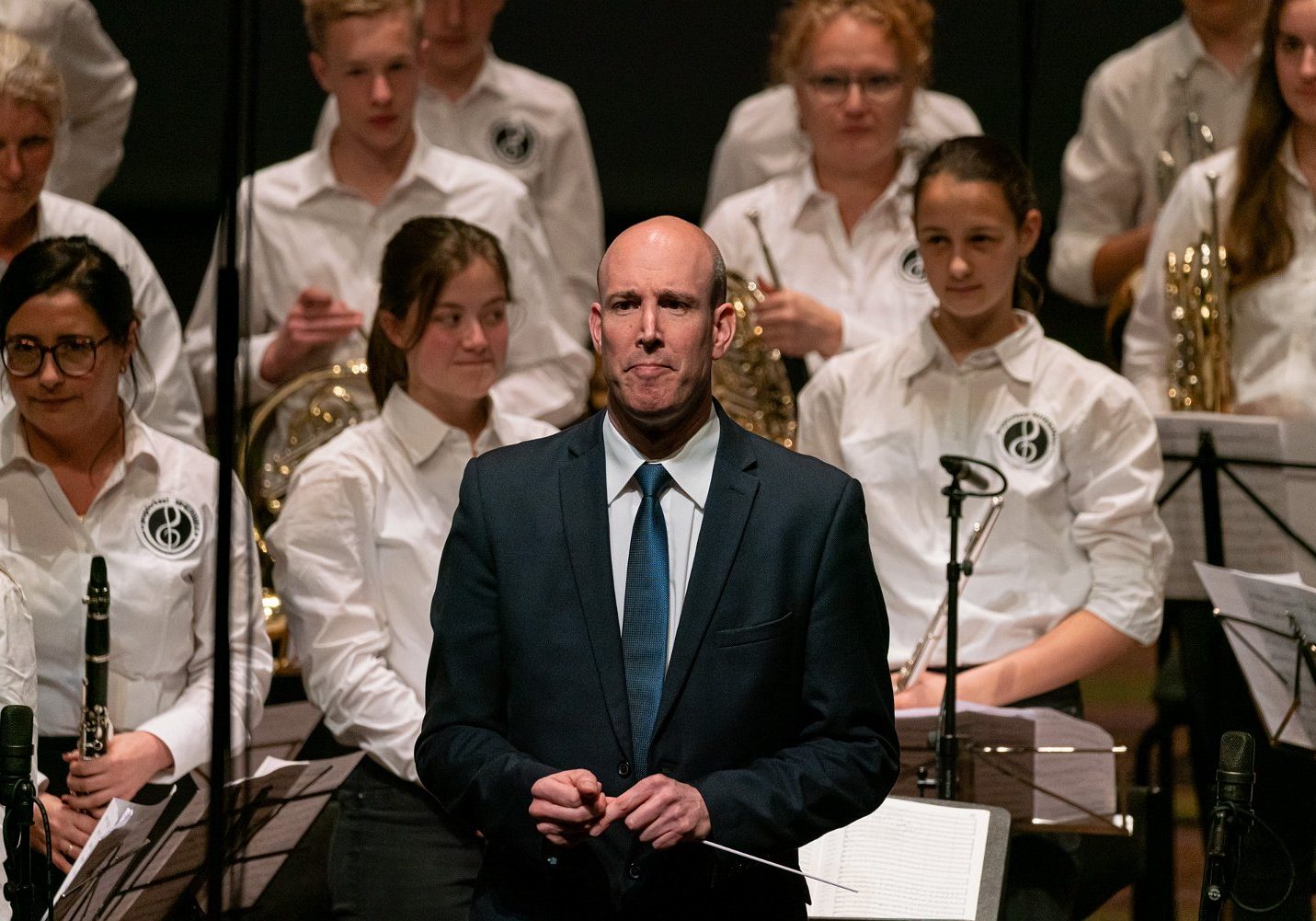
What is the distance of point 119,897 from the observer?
2387 mm

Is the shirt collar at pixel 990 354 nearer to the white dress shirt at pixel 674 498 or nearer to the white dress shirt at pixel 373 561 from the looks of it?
the white dress shirt at pixel 373 561

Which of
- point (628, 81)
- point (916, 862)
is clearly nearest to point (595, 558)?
point (916, 862)

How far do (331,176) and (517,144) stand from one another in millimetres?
608

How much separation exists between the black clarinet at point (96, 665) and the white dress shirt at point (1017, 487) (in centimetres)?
126

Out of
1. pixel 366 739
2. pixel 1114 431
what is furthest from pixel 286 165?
pixel 1114 431

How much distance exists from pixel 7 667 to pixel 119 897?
0.39 m

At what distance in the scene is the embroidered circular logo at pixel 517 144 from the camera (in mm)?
4246

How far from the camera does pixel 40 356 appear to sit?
2.81 m

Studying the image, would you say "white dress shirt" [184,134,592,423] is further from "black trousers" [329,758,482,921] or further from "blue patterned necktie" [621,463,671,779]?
"blue patterned necktie" [621,463,671,779]

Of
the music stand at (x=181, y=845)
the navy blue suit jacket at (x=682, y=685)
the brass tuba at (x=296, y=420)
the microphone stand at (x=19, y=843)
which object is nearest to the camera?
the navy blue suit jacket at (x=682, y=685)

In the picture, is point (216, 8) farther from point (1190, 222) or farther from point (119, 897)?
point (119, 897)

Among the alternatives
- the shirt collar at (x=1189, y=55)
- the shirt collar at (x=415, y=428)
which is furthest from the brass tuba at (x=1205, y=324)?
the shirt collar at (x=415, y=428)

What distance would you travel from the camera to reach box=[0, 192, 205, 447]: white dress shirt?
3064mm

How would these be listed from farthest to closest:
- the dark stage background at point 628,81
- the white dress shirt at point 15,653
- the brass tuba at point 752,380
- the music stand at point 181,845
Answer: the dark stage background at point 628,81
the brass tuba at point 752,380
the white dress shirt at point 15,653
the music stand at point 181,845
